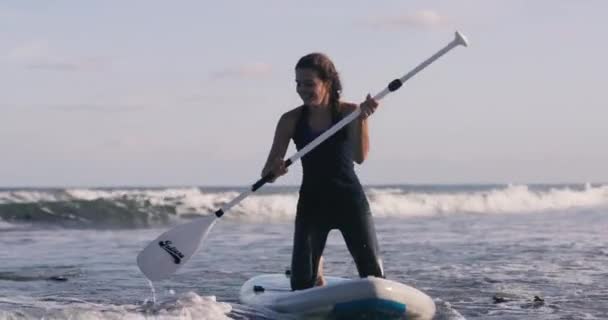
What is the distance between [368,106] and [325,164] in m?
0.48

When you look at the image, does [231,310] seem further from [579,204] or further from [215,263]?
[579,204]

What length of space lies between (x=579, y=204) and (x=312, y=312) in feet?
104

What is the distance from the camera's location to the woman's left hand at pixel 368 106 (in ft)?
19.2

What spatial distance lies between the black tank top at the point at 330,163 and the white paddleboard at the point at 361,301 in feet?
1.94

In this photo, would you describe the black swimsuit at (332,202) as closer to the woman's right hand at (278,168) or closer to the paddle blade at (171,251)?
the woman's right hand at (278,168)

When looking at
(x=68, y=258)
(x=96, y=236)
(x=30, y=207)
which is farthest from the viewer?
(x=30, y=207)

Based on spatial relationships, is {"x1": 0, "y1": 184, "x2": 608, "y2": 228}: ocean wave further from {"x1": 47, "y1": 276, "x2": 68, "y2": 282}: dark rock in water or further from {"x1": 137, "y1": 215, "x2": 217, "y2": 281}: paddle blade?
{"x1": 137, "y1": 215, "x2": 217, "y2": 281}: paddle blade

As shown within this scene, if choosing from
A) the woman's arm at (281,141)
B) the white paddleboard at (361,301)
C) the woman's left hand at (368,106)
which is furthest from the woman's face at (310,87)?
the white paddleboard at (361,301)

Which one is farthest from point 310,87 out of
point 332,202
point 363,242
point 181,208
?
point 181,208

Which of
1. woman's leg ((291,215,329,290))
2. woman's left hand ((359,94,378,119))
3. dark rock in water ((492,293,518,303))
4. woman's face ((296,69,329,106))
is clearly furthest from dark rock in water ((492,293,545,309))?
woman's face ((296,69,329,106))

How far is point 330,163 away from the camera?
238 inches

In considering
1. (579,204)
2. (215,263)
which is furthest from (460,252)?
(579,204)

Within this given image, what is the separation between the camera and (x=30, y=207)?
2314cm

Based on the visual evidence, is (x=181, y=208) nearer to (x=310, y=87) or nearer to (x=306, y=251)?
(x=306, y=251)
